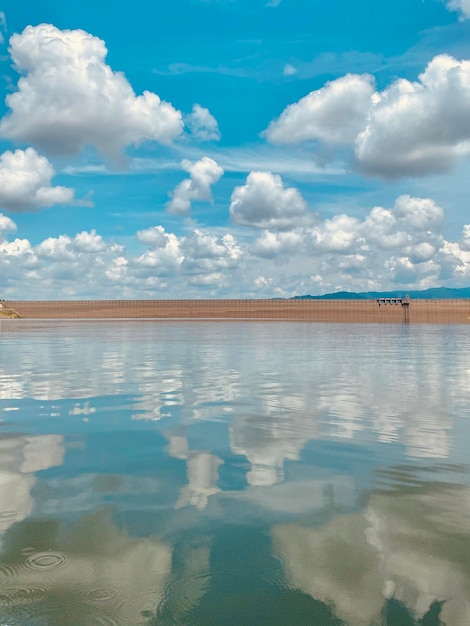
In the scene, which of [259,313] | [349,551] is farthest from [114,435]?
[259,313]

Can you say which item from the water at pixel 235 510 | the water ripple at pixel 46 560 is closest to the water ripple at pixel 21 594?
the water at pixel 235 510

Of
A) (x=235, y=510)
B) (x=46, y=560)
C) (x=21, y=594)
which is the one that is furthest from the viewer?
(x=235, y=510)

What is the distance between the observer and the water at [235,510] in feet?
19.4

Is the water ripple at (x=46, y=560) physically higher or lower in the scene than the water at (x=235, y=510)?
higher

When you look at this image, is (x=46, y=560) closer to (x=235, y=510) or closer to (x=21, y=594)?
(x=21, y=594)

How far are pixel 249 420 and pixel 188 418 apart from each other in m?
1.81

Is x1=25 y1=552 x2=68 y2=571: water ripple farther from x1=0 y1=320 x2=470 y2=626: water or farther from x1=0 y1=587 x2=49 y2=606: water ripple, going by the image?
x1=0 y1=587 x2=49 y2=606: water ripple

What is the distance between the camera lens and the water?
5906mm

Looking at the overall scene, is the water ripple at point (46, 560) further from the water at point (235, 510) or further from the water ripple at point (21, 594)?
the water ripple at point (21, 594)

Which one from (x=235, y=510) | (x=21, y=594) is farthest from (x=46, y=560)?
(x=235, y=510)

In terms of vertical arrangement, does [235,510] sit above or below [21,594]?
below

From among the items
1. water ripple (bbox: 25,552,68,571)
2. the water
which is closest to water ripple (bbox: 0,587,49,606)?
the water

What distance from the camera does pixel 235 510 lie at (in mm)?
8492

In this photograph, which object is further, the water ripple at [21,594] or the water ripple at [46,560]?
the water ripple at [46,560]
